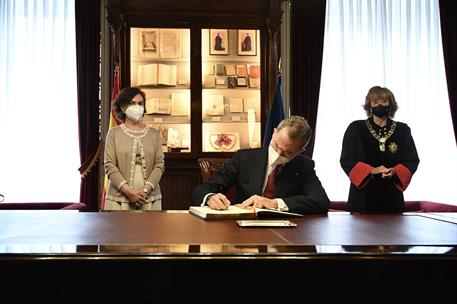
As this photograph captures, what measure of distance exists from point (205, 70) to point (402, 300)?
4.16m

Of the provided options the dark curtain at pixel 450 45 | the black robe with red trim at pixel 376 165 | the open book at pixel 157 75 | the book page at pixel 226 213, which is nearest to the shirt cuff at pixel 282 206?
the book page at pixel 226 213

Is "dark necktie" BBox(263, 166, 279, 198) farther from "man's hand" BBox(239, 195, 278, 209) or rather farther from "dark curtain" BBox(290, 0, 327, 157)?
"dark curtain" BBox(290, 0, 327, 157)

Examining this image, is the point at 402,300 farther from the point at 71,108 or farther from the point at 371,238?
the point at 71,108

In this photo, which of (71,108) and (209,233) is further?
(71,108)

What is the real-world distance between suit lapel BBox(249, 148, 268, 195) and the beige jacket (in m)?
0.96

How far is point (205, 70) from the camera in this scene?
5.45 m

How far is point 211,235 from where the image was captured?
1.86 metres

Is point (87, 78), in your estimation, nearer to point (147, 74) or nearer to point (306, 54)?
point (147, 74)

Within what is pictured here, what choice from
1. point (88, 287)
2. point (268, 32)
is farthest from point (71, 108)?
point (88, 287)

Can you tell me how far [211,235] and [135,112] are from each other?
7.52 ft

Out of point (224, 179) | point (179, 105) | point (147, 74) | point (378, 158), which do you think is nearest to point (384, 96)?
point (378, 158)

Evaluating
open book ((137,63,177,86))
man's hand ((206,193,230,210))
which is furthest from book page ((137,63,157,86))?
man's hand ((206,193,230,210))

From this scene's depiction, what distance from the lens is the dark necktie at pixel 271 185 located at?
10.5 ft

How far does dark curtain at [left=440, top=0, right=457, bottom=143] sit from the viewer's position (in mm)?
6293
